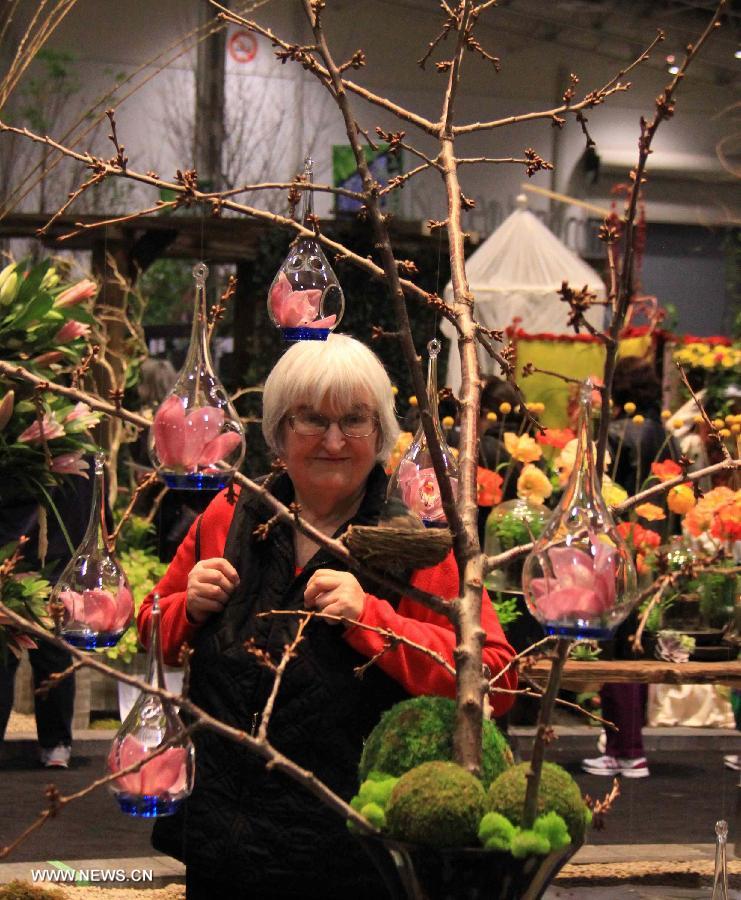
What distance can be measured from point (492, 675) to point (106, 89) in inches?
131

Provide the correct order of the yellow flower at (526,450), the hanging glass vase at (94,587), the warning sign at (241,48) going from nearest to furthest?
1. the hanging glass vase at (94,587)
2. the yellow flower at (526,450)
3. the warning sign at (241,48)

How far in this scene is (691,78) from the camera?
5676 mm

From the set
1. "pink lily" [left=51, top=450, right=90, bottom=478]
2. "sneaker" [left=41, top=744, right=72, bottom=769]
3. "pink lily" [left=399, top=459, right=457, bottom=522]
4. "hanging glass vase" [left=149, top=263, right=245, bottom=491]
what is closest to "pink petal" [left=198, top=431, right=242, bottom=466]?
"hanging glass vase" [left=149, top=263, right=245, bottom=491]

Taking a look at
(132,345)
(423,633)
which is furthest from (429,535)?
(132,345)

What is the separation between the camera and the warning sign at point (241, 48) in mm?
4613

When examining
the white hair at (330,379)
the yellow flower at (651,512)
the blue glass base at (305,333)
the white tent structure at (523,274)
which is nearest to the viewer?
the white hair at (330,379)

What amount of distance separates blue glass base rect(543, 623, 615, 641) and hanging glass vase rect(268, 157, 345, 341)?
755 mm

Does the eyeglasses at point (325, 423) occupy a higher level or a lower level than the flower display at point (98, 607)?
higher

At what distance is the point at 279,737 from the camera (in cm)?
167

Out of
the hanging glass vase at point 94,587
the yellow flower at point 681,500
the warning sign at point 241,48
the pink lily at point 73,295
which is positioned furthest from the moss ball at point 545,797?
the warning sign at point 241,48

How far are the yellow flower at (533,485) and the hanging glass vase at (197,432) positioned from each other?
2.52 m

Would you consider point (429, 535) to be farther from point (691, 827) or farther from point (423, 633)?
point (691, 827)

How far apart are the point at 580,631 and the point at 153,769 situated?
1.63 ft

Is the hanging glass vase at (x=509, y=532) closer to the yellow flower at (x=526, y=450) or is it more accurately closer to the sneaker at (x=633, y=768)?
the yellow flower at (x=526, y=450)
